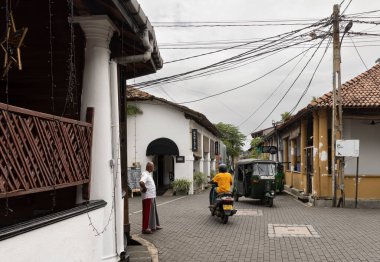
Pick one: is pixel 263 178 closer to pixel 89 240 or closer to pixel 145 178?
pixel 145 178

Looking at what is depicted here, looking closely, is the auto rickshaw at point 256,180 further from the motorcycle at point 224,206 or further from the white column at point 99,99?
the white column at point 99,99

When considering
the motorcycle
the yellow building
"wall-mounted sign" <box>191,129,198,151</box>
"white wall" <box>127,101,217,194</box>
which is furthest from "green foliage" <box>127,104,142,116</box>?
the motorcycle

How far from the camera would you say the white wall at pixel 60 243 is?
3.93 m

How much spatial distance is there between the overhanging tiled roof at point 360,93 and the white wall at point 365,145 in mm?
972

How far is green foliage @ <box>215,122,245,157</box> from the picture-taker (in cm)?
7012

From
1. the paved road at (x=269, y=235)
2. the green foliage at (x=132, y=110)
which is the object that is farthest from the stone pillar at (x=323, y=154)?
the green foliage at (x=132, y=110)

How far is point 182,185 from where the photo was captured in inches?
947

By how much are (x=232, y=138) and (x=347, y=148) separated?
181 ft

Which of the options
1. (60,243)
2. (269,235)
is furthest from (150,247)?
(60,243)

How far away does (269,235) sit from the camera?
36.1ft

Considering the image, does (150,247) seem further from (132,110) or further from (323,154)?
(132,110)

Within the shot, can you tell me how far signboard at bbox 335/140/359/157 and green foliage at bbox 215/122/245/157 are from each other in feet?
174

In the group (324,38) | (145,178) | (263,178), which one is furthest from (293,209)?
(145,178)

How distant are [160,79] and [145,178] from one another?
5.57 meters
